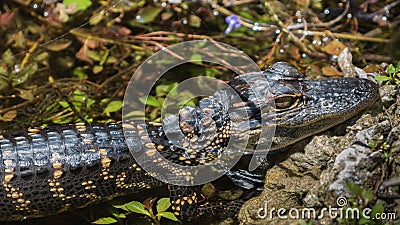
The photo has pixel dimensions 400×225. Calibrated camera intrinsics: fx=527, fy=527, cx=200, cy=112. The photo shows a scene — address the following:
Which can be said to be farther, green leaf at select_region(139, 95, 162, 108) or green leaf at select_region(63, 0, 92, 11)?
green leaf at select_region(63, 0, 92, 11)

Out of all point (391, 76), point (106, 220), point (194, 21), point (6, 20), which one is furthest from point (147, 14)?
point (391, 76)

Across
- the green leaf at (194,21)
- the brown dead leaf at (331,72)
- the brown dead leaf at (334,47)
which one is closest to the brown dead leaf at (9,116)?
the green leaf at (194,21)

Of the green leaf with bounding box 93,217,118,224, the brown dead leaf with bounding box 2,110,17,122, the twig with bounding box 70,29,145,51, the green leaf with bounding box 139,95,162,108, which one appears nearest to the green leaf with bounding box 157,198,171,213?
the green leaf with bounding box 93,217,118,224

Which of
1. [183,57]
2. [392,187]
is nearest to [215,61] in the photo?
[183,57]

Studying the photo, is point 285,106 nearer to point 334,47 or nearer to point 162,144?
point 162,144

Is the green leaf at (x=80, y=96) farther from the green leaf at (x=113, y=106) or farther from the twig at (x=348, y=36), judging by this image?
the twig at (x=348, y=36)

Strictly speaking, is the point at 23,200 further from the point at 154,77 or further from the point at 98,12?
the point at 98,12

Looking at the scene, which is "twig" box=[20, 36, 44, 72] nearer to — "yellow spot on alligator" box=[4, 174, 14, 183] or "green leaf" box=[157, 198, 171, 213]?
"yellow spot on alligator" box=[4, 174, 14, 183]
